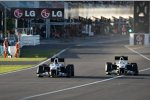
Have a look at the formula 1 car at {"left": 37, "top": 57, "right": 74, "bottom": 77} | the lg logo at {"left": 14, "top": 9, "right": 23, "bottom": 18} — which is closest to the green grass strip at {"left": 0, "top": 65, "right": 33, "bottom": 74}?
the formula 1 car at {"left": 37, "top": 57, "right": 74, "bottom": 77}

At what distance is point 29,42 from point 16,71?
32783mm

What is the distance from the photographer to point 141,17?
6588 centimetres

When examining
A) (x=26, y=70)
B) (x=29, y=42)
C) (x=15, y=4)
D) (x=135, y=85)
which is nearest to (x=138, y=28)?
(x=29, y=42)

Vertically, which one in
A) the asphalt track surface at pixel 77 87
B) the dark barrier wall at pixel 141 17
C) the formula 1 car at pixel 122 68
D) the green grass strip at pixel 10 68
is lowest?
the green grass strip at pixel 10 68

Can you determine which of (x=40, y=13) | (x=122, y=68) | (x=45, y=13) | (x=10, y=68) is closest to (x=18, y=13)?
(x=40, y=13)

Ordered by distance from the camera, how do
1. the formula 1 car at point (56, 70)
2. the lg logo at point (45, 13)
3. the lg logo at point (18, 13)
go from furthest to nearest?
the lg logo at point (18, 13) < the lg logo at point (45, 13) < the formula 1 car at point (56, 70)

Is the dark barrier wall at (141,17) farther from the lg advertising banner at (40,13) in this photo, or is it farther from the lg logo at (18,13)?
the lg logo at (18,13)

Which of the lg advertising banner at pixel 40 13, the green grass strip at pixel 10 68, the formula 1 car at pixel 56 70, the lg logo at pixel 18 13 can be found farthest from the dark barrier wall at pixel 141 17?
the formula 1 car at pixel 56 70

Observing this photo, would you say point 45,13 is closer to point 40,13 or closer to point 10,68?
point 40,13

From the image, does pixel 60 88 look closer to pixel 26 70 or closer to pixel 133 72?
pixel 133 72

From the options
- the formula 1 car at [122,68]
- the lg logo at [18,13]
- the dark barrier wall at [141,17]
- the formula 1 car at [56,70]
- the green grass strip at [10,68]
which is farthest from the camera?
the dark barrier wall at [141,17]

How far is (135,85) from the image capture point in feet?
68.2

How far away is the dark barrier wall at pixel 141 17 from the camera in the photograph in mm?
64688

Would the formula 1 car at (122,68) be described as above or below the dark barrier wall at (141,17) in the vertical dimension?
below
